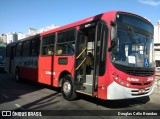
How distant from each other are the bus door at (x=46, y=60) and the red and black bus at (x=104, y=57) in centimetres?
5

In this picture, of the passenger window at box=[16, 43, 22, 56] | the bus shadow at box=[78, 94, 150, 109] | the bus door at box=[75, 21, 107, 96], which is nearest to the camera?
the bus door at box=[75, 21, 107, 96]

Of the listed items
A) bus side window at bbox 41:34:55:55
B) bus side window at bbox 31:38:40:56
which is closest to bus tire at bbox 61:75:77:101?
bus side window at bbox 41:34:55:55

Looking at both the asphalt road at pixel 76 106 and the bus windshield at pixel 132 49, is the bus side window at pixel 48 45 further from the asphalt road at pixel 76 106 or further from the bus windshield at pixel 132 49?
the bus windshield at pixel 132 49

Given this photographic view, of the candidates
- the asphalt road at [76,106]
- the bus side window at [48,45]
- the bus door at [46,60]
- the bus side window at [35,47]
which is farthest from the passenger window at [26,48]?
the asphalt road at [76,106]

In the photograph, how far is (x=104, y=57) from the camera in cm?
696

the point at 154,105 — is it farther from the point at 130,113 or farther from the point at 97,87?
the point at 97,87

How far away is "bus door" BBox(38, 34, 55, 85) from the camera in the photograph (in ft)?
34.1

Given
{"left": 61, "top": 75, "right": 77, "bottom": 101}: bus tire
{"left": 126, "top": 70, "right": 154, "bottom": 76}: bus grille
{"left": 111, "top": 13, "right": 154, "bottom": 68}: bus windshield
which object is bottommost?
{"left": 61, "top": 75, "right": 77, "bottom": 101}: bus tire

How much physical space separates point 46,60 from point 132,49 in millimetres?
4971

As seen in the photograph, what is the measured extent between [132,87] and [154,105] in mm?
2117

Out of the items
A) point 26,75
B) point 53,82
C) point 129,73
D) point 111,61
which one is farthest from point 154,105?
point 26,75

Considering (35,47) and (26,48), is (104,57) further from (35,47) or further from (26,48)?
(26,48)

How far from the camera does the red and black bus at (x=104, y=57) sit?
681 centimetres

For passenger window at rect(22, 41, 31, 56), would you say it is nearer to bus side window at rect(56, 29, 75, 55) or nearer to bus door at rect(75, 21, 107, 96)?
bus side window at rect(56, 29, 75, 55)
